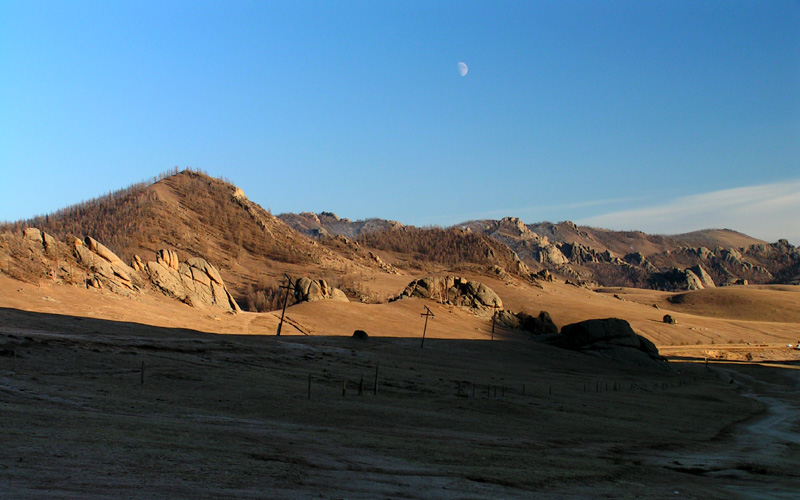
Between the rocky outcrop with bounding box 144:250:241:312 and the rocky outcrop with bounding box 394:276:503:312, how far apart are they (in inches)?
1023

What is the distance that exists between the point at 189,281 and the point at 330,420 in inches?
1908

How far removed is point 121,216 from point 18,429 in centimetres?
10616

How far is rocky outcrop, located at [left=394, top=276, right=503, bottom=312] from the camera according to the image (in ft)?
276

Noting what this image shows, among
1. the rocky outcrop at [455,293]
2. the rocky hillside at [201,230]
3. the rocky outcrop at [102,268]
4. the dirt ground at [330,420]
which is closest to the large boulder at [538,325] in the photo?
the rocky outcrop at [455,293]

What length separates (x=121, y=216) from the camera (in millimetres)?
111500

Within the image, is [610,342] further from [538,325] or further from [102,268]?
[102,268]

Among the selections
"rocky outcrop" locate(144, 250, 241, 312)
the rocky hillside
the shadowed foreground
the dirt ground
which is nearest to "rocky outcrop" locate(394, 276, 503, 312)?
the rocky hillside

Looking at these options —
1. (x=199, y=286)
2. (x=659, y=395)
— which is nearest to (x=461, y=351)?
(x=659, y=395)

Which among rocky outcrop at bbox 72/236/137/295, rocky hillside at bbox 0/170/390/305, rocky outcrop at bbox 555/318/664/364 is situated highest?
rocky hillside at bbox 0/170/390/305

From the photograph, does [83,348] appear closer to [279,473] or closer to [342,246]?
[279,473]

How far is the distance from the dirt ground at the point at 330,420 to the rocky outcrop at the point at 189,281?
8.35 metres

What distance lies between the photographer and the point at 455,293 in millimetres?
86438

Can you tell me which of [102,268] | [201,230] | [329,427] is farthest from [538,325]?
[201,230]

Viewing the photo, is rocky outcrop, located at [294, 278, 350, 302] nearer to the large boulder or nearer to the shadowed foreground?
the large boulder
